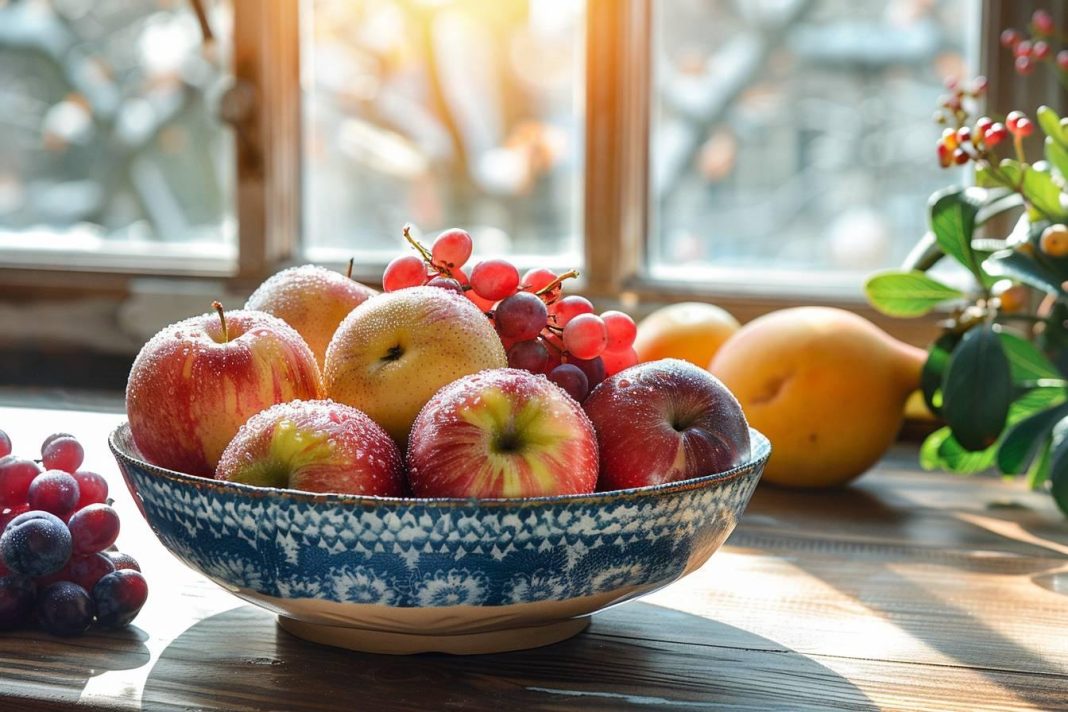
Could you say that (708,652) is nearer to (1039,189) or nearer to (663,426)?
(663,426)

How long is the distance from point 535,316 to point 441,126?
3.08 feet

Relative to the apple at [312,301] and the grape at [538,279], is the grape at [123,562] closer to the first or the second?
the apple at [312,301]

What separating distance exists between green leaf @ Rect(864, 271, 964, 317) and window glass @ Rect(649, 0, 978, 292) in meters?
0.34

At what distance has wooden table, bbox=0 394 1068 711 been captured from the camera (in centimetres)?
59

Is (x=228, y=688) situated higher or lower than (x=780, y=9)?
lower

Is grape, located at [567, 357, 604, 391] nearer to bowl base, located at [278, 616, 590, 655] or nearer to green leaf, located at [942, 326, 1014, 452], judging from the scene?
bowl base, located at [278, 616, 590, 655]

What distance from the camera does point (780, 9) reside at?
4.75ft

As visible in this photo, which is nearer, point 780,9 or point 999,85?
point 999,85

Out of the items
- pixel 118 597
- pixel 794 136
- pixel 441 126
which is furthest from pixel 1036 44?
pixel 118 597

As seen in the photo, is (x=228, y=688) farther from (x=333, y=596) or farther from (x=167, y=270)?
(x=167, y=270)

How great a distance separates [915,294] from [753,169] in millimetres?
469

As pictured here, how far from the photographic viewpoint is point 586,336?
682mm

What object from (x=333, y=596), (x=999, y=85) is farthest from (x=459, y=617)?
(x=999, y=85)

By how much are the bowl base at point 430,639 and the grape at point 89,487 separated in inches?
6.0
